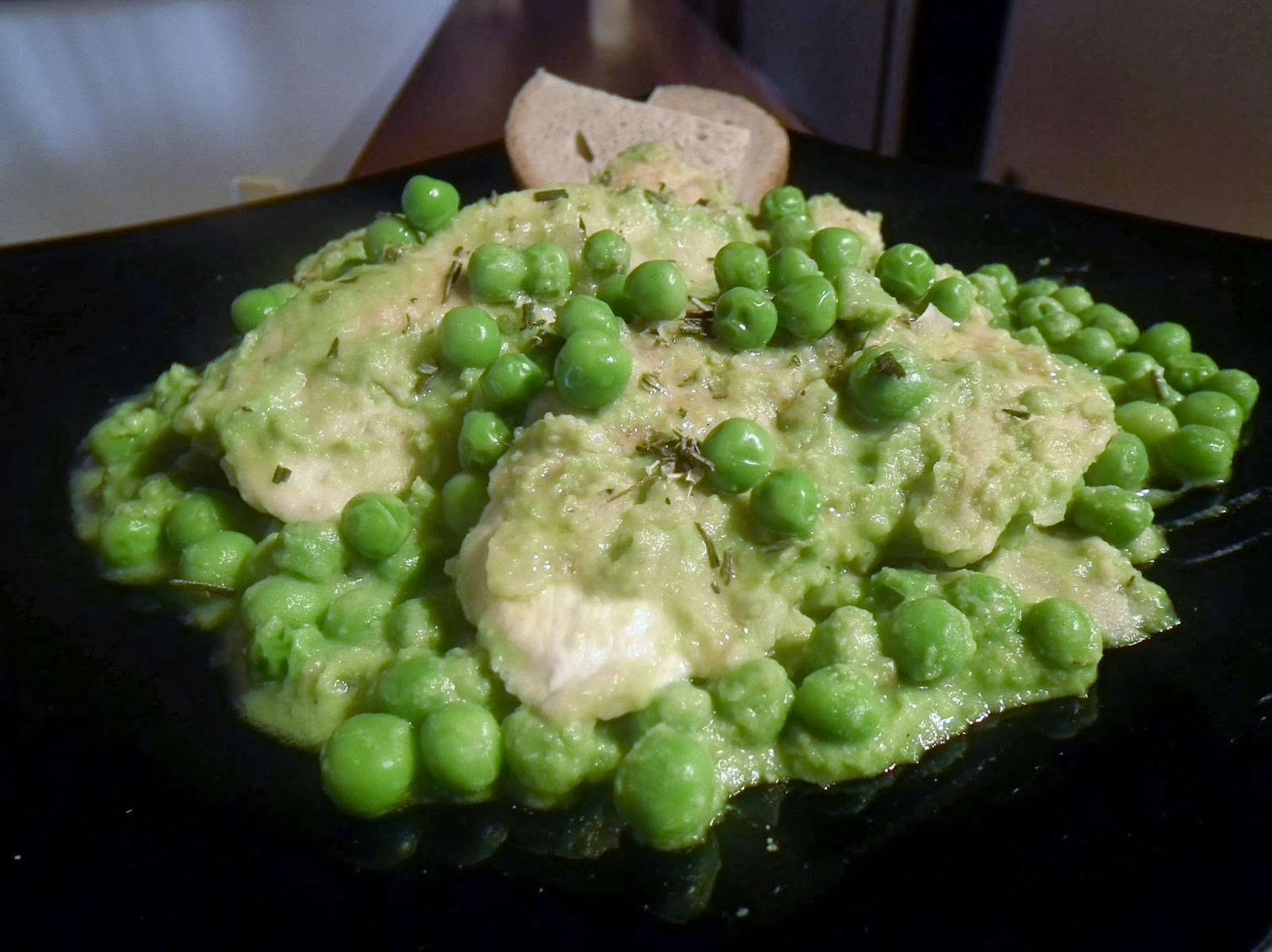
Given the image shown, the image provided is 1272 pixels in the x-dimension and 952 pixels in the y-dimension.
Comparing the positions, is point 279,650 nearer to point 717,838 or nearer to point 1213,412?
point 717,838

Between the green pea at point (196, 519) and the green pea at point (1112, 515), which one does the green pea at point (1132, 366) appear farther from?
the green pea at point (196, 519)

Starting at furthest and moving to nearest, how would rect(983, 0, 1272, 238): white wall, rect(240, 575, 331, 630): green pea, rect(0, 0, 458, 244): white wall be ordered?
rect(0, 0, 458, 244): white wall
rect(983, 0, 1272, 238): white wall
rect(240, 575, 331, 630): green pea

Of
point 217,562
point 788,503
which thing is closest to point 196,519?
point 217,562

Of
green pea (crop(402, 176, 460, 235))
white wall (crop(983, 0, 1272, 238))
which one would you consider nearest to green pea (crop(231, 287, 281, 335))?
green pea (crop(402, 176, 460, 235))

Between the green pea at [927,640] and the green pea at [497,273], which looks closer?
the green pea at [927,640]

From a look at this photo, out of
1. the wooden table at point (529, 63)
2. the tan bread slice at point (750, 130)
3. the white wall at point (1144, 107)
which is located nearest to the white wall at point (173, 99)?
the wooden table at point (529, 63)

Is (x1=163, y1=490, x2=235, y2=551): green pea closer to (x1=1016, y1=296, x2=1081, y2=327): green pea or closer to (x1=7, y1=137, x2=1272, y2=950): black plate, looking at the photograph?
(x1=7, y1=137, x2=1272, y2=950): black plate
